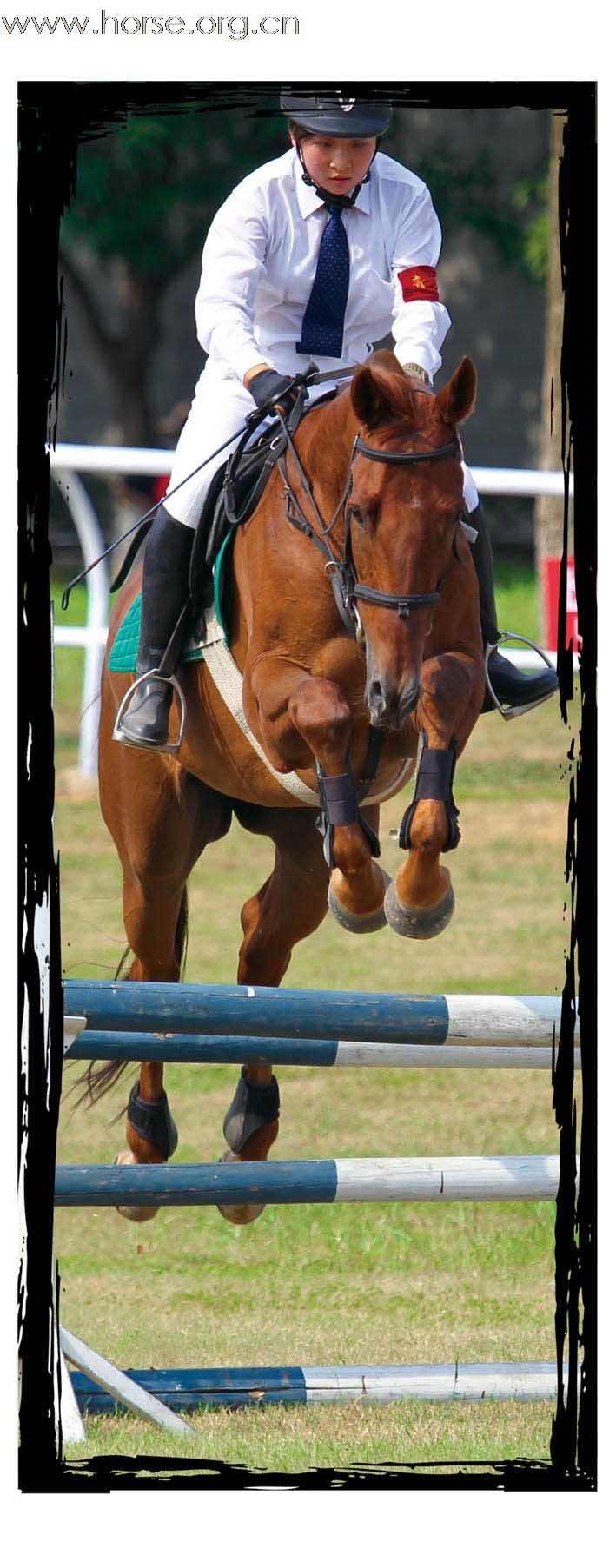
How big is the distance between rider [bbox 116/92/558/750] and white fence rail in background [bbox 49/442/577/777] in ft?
14.0

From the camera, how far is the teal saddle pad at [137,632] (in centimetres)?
448

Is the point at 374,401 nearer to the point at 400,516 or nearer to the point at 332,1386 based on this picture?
the point at 400,516

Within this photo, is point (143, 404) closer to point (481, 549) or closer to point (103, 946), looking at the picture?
point (103, 946)

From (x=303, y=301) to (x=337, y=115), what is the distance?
552mm

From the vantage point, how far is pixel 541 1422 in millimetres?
4160

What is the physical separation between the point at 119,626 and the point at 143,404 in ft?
51.6

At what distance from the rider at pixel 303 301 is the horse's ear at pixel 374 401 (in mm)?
339

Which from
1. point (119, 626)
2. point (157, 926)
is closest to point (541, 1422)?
point (157, 926)

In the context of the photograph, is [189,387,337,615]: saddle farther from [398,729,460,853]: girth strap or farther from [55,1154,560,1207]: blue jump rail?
[55,1154,560,1207]: blue jump rail

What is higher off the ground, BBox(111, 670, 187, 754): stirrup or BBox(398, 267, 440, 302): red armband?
BBox(398, 267, 440, 302): red armband

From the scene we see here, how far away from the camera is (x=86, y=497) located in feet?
31.7

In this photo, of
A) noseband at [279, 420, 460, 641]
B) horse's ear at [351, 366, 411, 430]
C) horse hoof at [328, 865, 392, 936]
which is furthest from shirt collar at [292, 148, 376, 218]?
horse hoof at [328, 865, 392, 936]

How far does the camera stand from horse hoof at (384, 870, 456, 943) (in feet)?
12.6

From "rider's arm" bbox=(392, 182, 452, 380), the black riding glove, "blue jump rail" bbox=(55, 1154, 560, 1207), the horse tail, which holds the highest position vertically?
"rider's arm" bbox=(392, 182, 452, 380)
